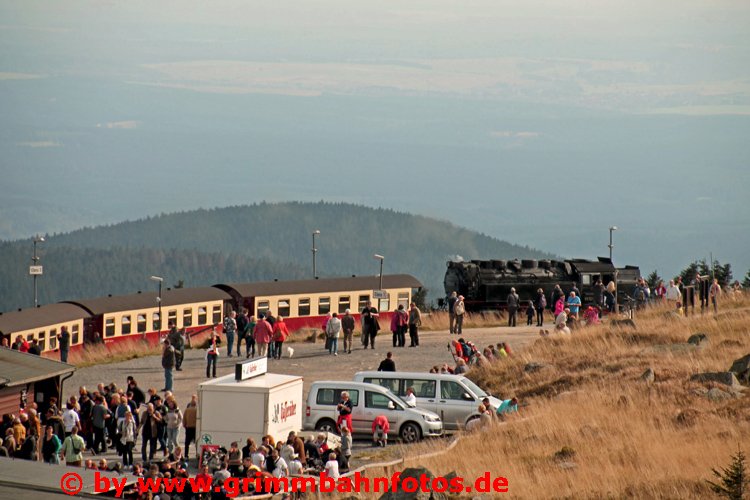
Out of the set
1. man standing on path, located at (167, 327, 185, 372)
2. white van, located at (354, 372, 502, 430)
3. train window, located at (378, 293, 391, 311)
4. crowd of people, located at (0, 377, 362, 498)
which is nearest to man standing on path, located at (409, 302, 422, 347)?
man standing on path, located at (167, 327, 185, 372)

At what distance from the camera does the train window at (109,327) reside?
4947 centimetres

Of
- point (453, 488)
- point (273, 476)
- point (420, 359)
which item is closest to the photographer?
point (453, 488)

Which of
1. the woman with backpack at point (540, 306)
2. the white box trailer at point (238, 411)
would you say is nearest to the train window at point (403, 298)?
the woman with backpack at point (540, 306)

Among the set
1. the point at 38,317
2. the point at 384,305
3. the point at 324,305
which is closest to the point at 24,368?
the point at 38,317

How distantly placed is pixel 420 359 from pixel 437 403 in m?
8.93

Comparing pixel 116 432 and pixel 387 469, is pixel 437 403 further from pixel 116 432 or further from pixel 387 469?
pixel 116 432

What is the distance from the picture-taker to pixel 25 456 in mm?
24391

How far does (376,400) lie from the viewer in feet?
95.7

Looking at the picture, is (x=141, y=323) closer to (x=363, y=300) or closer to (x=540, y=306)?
(x=363, y=300)

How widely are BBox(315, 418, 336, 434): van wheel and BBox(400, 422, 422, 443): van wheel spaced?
1.67 metres

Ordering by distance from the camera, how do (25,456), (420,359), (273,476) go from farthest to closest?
(420,359) → (25,456) → (273,476)

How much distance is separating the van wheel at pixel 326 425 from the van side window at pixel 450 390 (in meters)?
Result: 3.07

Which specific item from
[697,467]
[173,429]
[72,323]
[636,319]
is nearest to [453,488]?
[697,467]

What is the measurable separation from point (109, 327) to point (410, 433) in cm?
2398
